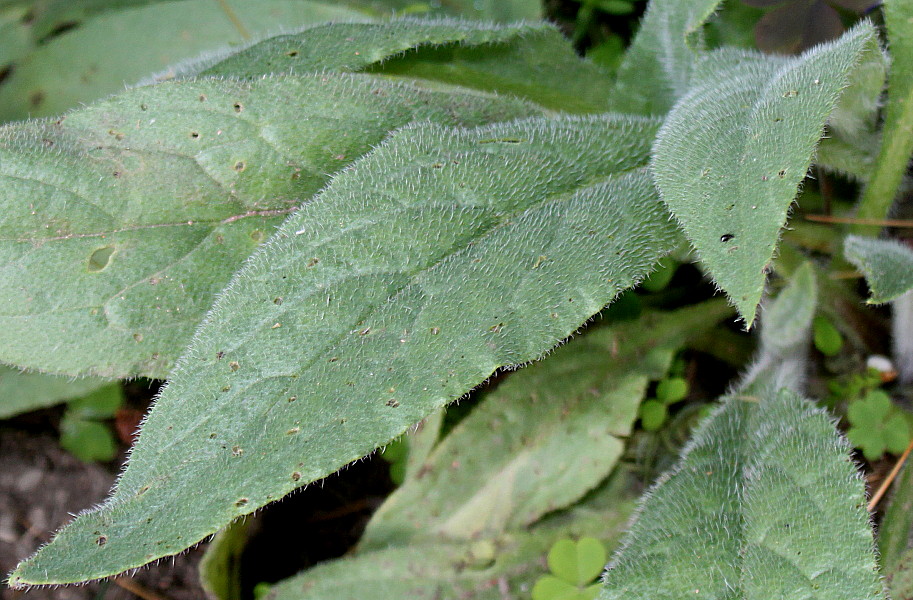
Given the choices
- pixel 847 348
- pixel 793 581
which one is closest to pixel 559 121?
pixel 793 581

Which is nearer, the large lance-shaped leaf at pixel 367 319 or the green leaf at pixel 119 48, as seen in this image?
the large lance-shaped leaf at pixel 367 319

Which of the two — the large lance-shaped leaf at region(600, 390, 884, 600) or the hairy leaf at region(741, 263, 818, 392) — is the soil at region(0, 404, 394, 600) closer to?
the large lance-shaped leaf at region(600, 390, 884, 600)

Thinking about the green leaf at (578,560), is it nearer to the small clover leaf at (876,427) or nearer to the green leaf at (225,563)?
the small clover leaf at (876,427)

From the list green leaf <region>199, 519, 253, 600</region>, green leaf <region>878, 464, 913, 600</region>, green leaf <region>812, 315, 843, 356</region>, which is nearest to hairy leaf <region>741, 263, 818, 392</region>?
green leaf <region>812, 315, 843, 356</region>

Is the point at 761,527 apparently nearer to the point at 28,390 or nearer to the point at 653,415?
the point at 653,415

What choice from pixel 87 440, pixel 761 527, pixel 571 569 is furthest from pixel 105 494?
pixel 761 527

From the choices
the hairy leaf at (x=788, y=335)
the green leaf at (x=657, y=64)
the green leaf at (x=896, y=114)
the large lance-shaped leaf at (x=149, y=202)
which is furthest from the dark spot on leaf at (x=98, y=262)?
the green leaf at (x=896, y=114)

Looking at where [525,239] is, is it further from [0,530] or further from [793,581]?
[0,530]
